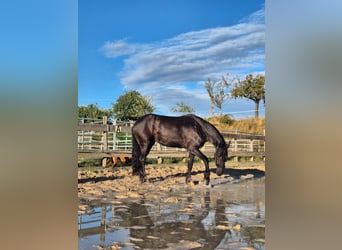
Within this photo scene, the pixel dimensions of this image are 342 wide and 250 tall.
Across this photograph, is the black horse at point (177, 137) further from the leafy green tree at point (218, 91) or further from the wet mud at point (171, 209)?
the leafy green tree at point (218, 91)

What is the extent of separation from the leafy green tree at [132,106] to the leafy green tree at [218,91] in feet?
1.50

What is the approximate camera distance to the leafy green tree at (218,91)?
7.75ft

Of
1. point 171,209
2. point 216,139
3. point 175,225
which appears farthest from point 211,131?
point 175,225

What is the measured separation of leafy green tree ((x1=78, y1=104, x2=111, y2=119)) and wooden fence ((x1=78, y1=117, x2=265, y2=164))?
82mm

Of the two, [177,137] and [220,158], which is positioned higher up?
[177,137]

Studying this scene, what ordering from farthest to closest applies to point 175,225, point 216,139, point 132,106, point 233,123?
point 216,139 → point 132,106 → point 233,123 → point 175,225

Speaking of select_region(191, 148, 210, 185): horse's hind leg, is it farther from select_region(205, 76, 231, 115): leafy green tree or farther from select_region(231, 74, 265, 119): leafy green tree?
select_region(231, 74, 265, 119): leafy green tree

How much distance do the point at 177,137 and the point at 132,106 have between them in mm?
491

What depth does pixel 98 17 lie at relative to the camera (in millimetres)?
2303

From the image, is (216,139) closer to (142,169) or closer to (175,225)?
(142,169)

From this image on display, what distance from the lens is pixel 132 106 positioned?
8.59ft
